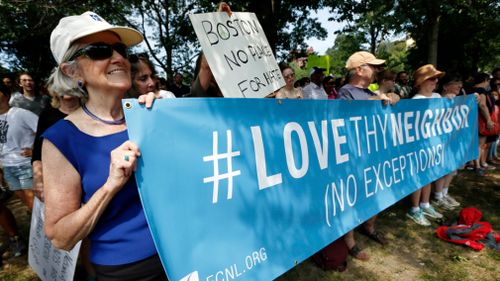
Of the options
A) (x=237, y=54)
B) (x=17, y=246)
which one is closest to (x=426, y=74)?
(x=237, y=54)

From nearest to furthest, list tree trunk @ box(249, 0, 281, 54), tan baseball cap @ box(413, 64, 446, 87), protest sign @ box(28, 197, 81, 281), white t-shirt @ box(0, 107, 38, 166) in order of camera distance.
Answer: protest sign @ box(28, 197, 81, 281) → white t-shirt @ box(0, 107, 38, 166) → tan baseball cap @ box(413, 64, 446, 87) → tree trunk @ box(249, 0, 281, 54)

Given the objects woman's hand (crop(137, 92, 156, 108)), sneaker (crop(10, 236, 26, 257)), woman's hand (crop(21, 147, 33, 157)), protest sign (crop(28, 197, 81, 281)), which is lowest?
sneaker (crop(10, 236, 26, 257))

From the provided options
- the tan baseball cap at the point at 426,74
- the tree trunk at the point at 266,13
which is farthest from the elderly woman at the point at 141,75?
the tree trunk at the point at 266,13

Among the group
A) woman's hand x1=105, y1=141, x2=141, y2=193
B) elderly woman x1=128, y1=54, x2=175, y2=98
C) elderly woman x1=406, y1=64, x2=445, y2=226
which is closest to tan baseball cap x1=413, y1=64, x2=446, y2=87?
elderly woman x1=406, y1=64, x2=445, y2=226

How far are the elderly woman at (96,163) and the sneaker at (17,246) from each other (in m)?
3.06

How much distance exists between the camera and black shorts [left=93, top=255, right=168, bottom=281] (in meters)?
1.30

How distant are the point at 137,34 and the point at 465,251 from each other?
4020 millimetres

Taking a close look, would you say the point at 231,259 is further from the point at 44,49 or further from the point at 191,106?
the point at 44,49

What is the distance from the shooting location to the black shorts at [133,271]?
130 centimetres

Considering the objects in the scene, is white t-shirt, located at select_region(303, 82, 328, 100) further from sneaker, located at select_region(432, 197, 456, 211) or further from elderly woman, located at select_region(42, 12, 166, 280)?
elderly woman, located at select_region(42, 12, 166, 280)

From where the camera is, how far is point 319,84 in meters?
6.85

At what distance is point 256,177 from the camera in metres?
1.80

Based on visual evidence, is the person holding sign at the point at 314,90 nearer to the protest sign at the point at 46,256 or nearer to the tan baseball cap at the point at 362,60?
the tan baseball cap at the point at 362,60

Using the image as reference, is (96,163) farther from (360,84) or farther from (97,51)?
(360,84)
